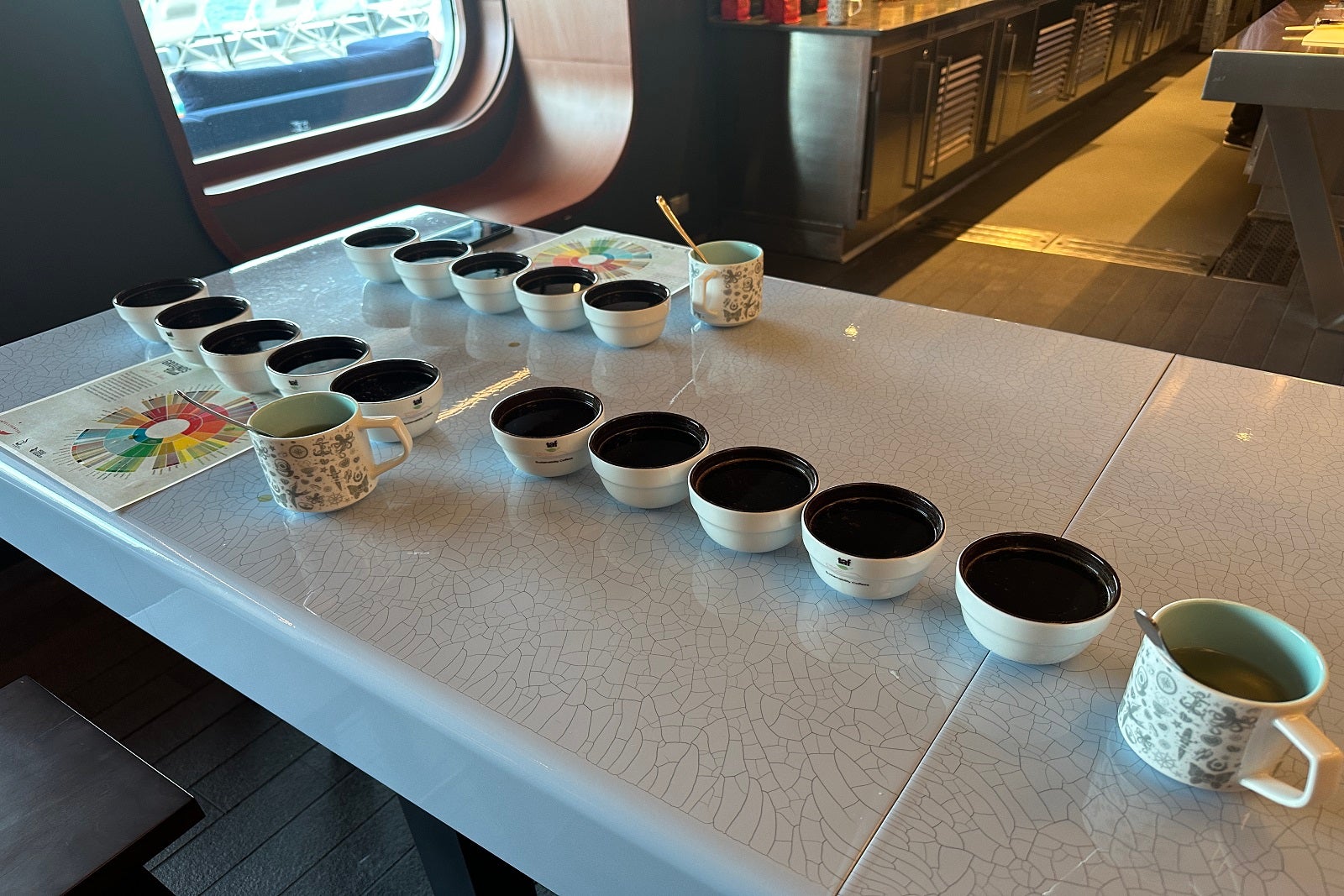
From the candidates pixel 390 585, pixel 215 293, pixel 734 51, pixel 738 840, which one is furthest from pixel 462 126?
pixel 738 840

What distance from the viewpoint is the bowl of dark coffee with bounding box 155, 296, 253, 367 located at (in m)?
1.15

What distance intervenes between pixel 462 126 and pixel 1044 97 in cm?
295

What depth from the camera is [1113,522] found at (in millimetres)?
803

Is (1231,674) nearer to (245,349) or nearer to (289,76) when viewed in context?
(245,349)

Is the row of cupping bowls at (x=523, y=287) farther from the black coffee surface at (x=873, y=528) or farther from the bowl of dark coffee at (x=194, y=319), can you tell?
the black coffee surface at (x=873, y=528)

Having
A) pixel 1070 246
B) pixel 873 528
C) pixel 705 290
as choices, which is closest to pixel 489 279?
pixel 705 290

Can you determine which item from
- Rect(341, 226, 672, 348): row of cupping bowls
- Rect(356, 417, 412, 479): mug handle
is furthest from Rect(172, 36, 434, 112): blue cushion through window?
Rect(356, 417, 412, 479): mug handle

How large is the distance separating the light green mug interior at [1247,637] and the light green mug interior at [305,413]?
717mm

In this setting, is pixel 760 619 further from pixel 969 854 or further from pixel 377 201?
pixel 377 201

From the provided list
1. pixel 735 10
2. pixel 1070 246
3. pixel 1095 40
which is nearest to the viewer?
pixel 735 10

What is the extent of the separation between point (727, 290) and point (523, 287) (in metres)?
0.28

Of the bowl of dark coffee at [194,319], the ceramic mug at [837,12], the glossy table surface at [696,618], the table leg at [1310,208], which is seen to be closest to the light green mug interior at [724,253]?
the glossy table surface at [696,618]

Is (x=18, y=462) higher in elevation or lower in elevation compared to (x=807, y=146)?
higher

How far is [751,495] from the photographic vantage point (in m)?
0.79
